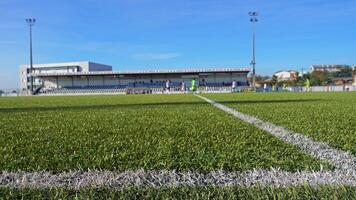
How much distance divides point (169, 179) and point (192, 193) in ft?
1.12

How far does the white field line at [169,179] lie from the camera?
240cm

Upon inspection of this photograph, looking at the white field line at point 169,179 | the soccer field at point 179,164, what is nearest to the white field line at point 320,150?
the soccer field at point 179,164

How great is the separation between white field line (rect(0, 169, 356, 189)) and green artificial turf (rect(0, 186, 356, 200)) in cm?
9

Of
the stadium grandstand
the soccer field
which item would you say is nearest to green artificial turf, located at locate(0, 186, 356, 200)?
the soccer field

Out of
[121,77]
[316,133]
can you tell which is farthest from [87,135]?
[121,77]

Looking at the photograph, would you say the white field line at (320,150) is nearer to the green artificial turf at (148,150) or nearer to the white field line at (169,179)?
the green artificial turf at (148,150)

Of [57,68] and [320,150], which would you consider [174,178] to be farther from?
[57,68]

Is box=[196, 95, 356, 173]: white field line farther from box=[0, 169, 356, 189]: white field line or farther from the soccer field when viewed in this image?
box=[0, 169, 356, 189]: white field line

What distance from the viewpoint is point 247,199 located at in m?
2.08

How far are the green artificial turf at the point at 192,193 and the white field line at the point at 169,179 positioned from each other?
0.09m

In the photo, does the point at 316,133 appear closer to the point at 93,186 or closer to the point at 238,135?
the point at 238,135

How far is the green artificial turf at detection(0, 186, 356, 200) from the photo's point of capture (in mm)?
2119

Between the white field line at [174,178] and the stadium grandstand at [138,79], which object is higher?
the stadium grandstand at [138,79]

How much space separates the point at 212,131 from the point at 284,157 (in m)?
1.86
